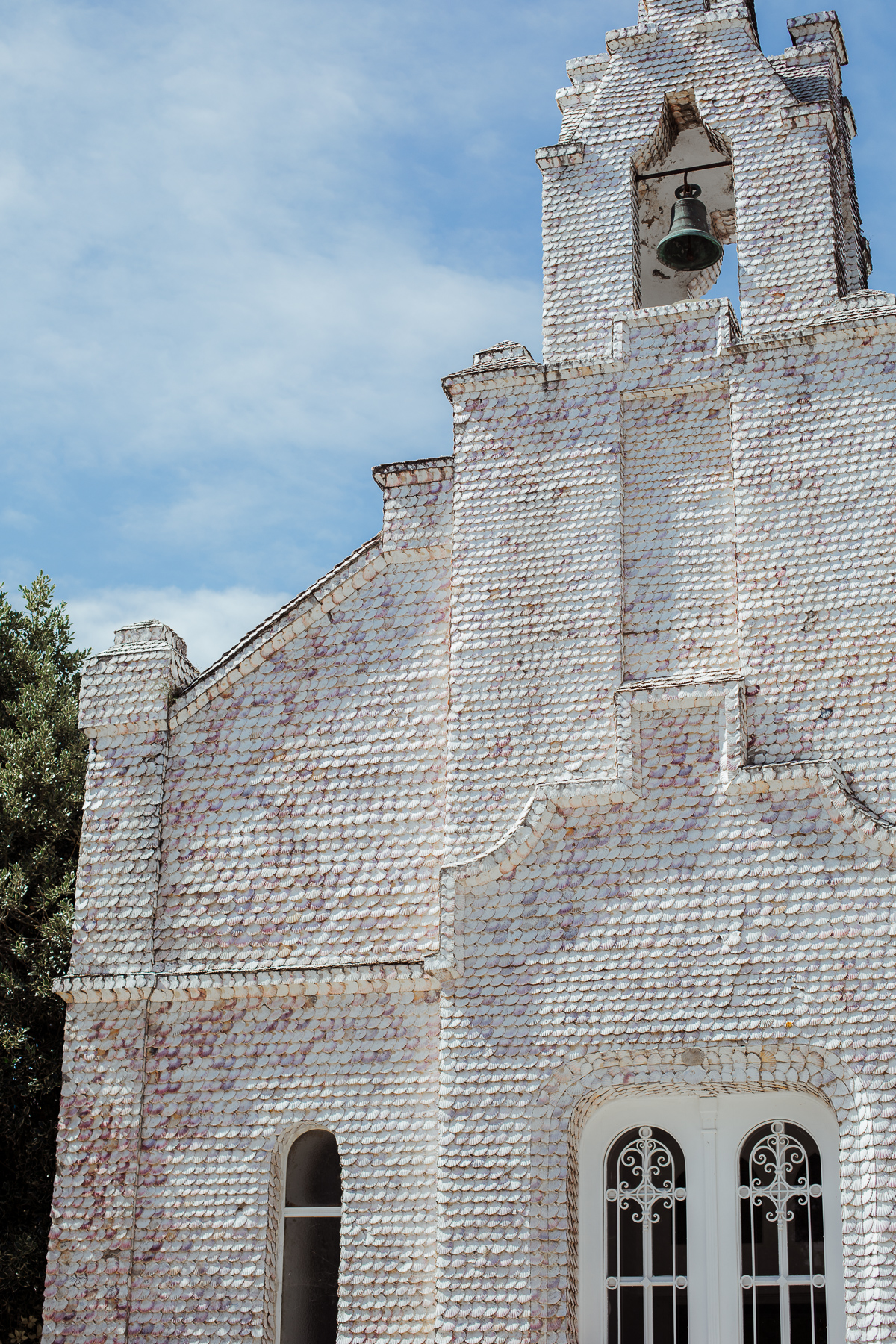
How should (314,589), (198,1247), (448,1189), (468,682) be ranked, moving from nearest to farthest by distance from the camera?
(448,1189) < (198,1247) < (468,682) < (314,589)

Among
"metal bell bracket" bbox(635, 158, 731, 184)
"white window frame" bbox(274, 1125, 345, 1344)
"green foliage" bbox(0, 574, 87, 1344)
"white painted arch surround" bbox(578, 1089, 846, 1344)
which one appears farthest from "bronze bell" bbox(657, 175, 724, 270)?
"green foliage" bbox(0, 574, 87, 1344)

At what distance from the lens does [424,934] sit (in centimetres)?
1172

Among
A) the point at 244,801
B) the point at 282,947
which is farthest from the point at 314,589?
the point at 282,947

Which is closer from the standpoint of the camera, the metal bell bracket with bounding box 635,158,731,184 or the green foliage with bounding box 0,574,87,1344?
the metal bell bracket with bounding box 635,158,731,184

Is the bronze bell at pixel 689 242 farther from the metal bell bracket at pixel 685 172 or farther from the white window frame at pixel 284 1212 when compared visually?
the white window frame at pixel 284 1212

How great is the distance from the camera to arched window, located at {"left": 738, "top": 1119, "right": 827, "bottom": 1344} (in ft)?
33.2

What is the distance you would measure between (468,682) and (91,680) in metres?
3.38

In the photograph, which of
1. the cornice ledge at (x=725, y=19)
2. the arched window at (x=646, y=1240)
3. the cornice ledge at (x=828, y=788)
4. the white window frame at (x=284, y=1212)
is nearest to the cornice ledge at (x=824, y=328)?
the cornice ledge at (x=725, y=19)

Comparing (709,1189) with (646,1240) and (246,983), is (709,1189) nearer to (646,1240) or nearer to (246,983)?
(646,1240)

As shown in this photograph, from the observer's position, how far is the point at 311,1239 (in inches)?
457

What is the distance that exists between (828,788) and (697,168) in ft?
20.4

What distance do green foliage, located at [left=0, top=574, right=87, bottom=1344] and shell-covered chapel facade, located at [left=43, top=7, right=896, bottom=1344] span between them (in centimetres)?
327

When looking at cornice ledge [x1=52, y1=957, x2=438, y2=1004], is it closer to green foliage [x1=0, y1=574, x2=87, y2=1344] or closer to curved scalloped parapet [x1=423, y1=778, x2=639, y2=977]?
curved scalloped parapet [x1=423, y1=778, x2=639, y2=977]

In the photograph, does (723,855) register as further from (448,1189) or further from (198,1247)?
(198,1247)
